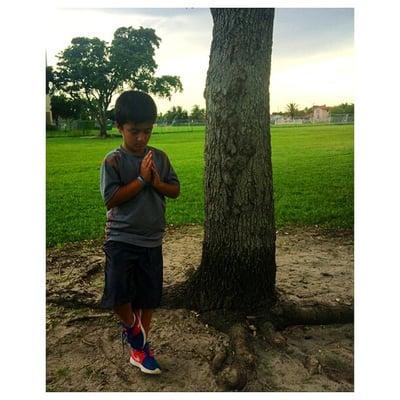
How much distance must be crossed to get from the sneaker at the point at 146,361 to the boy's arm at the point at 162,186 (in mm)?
905

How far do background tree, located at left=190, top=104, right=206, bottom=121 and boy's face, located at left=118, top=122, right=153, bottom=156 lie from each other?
77cm

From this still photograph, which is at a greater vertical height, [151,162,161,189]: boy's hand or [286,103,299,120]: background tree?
[286,103,299,120]: background tree

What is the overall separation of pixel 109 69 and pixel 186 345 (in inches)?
76.6

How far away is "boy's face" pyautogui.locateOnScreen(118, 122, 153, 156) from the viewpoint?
240 cm

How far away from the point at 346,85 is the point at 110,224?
1.84m

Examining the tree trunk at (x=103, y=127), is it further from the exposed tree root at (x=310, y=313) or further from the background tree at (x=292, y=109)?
the exposed tree root at (x=310, y=313)

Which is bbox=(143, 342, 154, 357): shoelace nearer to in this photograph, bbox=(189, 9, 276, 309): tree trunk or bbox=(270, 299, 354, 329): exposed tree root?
bbox=(189, 9, 276, 309): tree trunk

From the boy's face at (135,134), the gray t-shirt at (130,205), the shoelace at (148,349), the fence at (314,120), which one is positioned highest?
the fence at (314,120)

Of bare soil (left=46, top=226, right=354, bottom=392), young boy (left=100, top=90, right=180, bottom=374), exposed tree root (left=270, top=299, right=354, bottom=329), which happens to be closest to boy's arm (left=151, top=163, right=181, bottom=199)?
young boy (left=100, top=90, right=180, bottom=374)

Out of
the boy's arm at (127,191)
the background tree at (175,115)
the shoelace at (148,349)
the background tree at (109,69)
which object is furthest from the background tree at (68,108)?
the shoelace at (148,349)

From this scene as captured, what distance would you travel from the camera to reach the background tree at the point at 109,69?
9.89 feet

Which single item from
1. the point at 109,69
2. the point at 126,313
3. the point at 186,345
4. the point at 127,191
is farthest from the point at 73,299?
the point at 109,69
